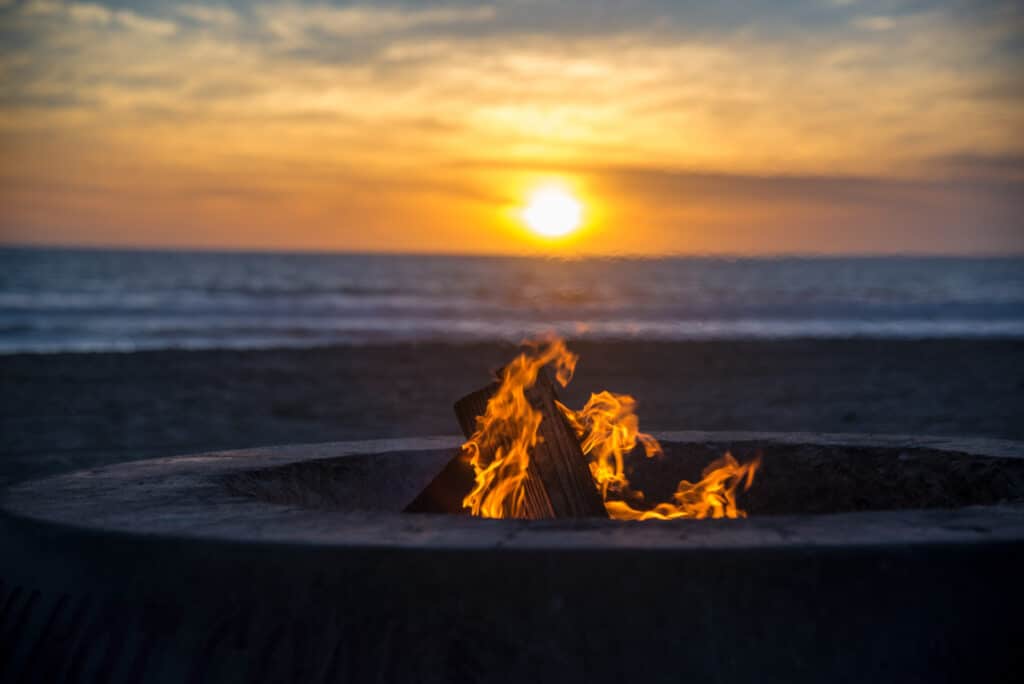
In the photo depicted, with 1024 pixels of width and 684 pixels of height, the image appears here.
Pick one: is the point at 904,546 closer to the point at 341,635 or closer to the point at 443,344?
the point at 341,635

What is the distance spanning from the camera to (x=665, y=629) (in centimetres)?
216

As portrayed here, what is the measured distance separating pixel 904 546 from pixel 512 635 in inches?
32.2

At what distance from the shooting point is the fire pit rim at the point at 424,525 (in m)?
2.23

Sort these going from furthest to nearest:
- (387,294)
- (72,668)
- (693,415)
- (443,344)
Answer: (387,294), (443,344), (693,415), (72,668)

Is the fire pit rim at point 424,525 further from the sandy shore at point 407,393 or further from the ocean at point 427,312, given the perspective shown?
the ocean at point 427,312

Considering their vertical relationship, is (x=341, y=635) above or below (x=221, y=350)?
below

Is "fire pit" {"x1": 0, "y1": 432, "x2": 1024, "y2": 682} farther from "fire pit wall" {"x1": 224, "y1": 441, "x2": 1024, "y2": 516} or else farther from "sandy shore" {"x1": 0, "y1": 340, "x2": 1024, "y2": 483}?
"sandy shore" {"x1": 0, "y1": 340, "x2": 1024, "y2": 483}

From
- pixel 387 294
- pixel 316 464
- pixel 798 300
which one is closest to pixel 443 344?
pixel 316 464

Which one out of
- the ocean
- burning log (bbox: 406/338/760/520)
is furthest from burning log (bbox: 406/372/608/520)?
the ocean

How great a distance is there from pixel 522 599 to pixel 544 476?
107 cm

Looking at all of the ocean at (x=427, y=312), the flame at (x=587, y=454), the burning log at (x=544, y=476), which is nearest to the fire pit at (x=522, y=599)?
the burning log at (x=544, y=476)

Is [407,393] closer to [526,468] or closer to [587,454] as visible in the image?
[587,454]

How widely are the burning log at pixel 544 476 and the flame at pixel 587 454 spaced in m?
0.03

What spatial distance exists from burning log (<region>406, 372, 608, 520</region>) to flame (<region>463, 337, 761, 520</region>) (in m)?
0.03
